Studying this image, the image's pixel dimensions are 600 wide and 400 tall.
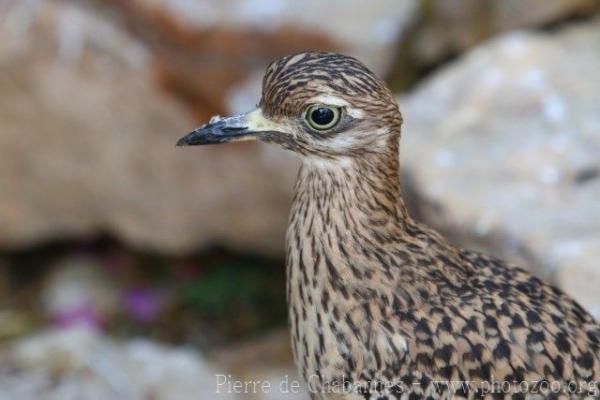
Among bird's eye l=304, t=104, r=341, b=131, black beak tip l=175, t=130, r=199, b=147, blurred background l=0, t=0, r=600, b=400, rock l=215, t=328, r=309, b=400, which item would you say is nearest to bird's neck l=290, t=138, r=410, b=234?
bird's eye l=304, t=104, r=341, b=131

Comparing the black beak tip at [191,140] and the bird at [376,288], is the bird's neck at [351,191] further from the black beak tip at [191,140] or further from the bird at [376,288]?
the black beak tip at [191,140]

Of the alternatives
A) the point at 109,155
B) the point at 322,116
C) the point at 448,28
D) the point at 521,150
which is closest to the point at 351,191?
the point at 322,116

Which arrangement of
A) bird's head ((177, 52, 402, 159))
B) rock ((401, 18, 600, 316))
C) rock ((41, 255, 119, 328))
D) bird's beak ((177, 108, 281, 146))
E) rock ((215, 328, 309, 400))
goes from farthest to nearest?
rock ((41, 255, 119, 328))
rock ((215, 328, 309, 400))
rock ((401, 18, 600, 316))
bird's beak ((177, 108, 281, 146))
bird's head ((177, 52, 402, 159))

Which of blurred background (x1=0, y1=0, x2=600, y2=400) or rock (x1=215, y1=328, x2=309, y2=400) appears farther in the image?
rock (x1=215, y1=328, x2=309, y2=400)

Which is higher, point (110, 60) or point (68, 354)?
point (110, 60)

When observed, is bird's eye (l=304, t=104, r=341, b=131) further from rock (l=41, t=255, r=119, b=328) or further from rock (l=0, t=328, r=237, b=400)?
rock (l=41, t=255, r=119, b=328)

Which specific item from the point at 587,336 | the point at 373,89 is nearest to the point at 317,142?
the point at 373,89

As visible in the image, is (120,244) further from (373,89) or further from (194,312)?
(373,89)

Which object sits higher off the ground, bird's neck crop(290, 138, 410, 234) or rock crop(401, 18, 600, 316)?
rock crop(401, 18, 600, 316)
